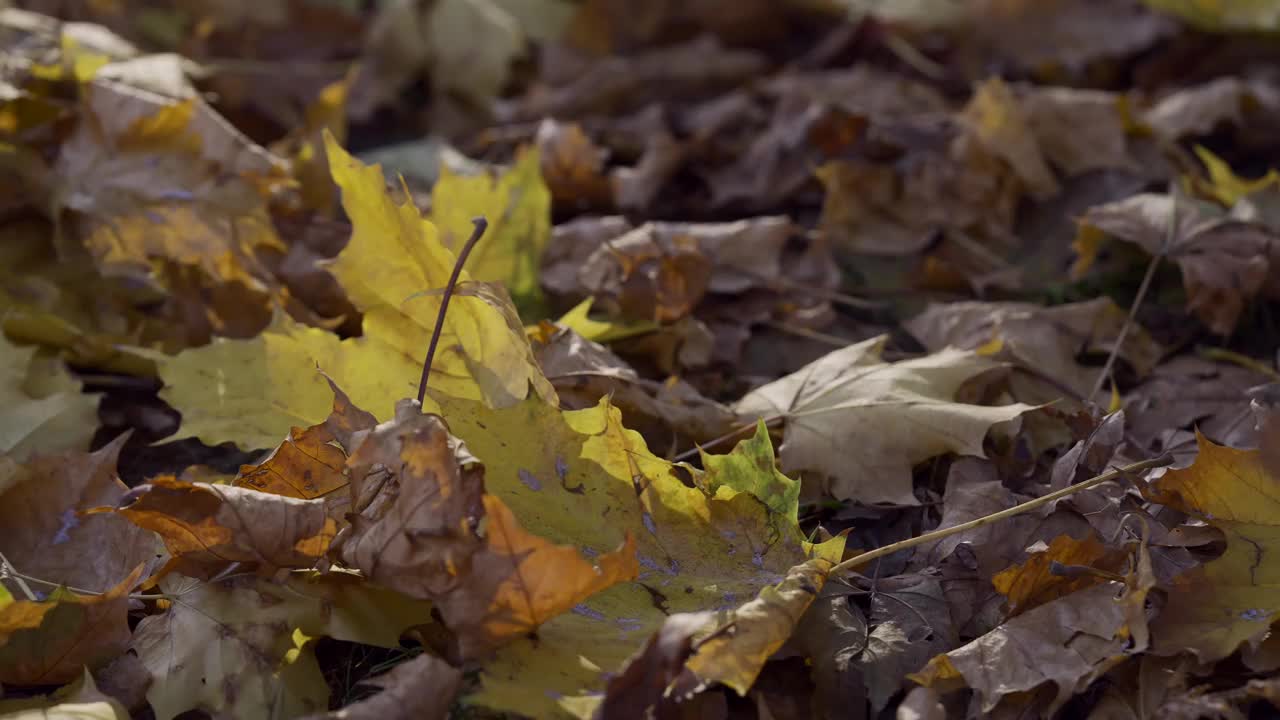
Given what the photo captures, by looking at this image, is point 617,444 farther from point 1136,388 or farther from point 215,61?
point 215,61

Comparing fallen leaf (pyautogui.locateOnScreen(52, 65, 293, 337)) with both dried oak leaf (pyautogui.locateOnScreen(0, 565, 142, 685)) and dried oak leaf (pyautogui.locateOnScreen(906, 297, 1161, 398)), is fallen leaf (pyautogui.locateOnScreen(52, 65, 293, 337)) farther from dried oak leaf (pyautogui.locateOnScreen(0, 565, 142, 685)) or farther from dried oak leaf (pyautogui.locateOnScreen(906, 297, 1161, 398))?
dried oak leaf (pyautogui.locateOnScreen(906, 297, 1161, 398))

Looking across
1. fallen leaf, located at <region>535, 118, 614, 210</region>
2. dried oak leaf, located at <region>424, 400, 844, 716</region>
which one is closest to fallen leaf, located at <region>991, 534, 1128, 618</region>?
dried oak leaf, located at <region>424, 400, 844, 716</region>

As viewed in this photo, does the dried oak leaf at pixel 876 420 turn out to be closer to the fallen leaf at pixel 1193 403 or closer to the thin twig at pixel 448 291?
the fallen leaf at pixel 1193 403

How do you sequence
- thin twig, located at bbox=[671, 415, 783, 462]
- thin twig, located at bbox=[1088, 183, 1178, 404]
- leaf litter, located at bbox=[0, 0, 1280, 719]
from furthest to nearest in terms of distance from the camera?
thin twig, located at bbox=[1088, 183, 1178, 404] → thin twig, located at bbox=[671, 415, 783, 462] → leaf litter, located at bbox=[0, 0, 1280, 719]

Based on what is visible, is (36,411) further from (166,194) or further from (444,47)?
(444,47)

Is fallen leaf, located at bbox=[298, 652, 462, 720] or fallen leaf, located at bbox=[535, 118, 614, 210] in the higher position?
fallen leaf, located at bbox=[298, 652, 462, 720]

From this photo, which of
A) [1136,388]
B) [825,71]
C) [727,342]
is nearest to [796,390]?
[727,342]
